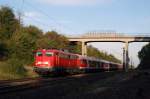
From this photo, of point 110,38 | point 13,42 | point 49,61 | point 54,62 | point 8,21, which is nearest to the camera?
point 49,61

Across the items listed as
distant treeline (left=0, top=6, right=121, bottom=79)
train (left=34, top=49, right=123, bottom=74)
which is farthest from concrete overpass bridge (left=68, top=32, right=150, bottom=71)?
train (left=34, top=49, right=123, bottom=74)

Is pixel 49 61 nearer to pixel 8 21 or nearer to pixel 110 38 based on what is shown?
pixel 8 21

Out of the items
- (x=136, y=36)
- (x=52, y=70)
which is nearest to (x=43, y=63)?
(x=52, y=70)

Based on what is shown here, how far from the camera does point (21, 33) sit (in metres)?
59.1

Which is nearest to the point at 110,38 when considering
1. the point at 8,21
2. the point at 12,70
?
the point at 8,21

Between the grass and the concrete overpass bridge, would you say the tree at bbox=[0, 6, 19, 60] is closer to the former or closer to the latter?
the grass

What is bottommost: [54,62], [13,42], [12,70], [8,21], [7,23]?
[12,70]

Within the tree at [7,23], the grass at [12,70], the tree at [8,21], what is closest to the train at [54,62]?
the grass at [12,70]

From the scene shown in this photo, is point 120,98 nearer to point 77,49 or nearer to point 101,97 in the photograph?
point 101,97

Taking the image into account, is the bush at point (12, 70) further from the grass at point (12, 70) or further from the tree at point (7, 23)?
the tree at point (7, 23)

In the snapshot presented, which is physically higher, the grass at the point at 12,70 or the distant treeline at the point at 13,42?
the distant treeline at the point at 13,42

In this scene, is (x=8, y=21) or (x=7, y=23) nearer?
(x=7, y=23)

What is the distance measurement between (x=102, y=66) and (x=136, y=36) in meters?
29.8

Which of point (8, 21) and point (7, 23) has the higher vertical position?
point (8, 21)
